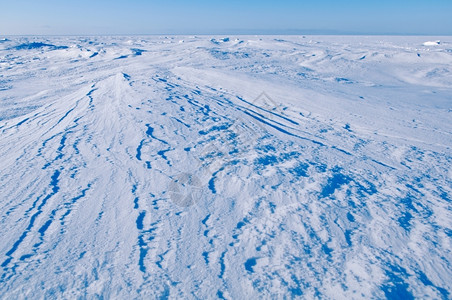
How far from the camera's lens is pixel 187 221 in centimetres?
340

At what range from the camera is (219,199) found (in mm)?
3830

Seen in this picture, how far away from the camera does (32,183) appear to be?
4.04m

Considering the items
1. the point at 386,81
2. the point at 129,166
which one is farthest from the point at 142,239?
the point at 386,81

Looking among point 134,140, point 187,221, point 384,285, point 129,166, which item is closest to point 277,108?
point 134,140

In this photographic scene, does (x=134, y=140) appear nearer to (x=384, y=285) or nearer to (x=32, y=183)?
(x=32, y=183)

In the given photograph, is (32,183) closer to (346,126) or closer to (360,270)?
(360,270)

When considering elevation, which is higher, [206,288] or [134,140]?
[134,140]

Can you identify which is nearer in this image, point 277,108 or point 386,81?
point 277,108

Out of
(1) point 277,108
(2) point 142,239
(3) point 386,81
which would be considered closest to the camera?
(2) point 142,239

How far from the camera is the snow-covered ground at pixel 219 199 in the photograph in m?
2.72

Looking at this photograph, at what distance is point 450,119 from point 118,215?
8.26 metres

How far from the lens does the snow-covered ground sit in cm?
272

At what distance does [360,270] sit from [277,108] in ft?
17.8

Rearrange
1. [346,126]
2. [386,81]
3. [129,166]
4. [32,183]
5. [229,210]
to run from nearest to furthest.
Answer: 1. [229,210]
2. [32,183]
3. [129,166]
4. [346,126]
5. [386,81]
